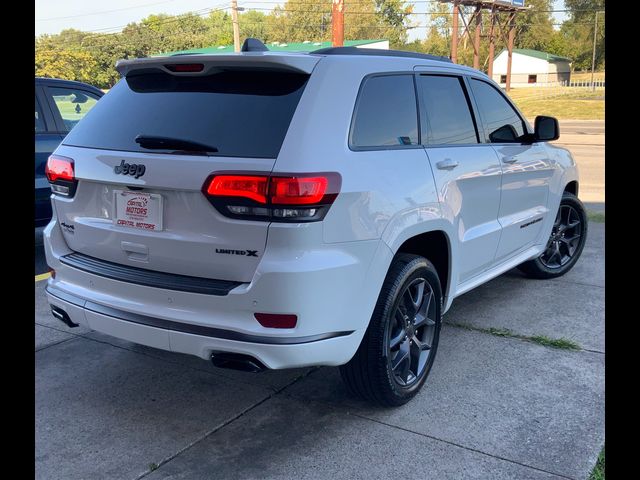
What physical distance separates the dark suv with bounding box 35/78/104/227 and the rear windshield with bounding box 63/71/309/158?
344 centimetres

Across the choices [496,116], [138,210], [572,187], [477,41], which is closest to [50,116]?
[138,210]

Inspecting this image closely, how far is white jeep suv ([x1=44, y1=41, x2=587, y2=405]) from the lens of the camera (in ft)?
9.34

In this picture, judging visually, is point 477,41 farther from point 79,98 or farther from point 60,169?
point 60,169

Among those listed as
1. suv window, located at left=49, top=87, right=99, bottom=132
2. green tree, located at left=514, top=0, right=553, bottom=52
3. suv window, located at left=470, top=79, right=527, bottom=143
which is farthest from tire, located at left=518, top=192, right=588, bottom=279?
green tree, located at left=514, top=0, right=553, bottom=52

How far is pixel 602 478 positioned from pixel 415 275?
1.31m

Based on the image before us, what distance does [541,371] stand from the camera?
4047 millimetres

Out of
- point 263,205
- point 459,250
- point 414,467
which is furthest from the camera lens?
point 459,250

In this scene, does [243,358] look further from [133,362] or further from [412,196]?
[133,362]

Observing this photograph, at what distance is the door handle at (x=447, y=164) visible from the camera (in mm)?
3764

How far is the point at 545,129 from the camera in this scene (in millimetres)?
5051

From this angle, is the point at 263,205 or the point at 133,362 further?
the point at 133,362

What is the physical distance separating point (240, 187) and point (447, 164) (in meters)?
1.50

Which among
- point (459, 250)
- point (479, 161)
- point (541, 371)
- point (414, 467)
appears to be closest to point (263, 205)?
point (414, 467)

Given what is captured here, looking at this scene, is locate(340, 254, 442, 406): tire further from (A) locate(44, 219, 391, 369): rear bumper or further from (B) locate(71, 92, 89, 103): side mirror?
(B) locate(71, 92, 89, 103): side mirror
